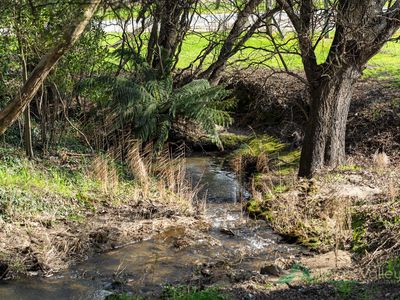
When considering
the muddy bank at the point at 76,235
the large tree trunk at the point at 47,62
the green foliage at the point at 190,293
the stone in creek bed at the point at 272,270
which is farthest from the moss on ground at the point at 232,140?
the green foliage at the point at 190,293

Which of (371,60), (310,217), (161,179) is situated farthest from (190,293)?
(371,60)

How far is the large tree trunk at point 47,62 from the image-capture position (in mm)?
7495

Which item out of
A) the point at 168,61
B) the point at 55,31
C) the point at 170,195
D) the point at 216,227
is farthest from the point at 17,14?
the point at 168,61

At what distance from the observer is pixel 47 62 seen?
26.0ft

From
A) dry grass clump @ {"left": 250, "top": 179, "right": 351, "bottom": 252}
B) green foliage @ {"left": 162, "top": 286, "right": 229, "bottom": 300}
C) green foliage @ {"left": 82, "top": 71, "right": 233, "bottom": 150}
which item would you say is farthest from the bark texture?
green foliage @ {"left": 162, "top": 286, "right": 229, "bottom": 300}

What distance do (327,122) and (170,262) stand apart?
164 inches

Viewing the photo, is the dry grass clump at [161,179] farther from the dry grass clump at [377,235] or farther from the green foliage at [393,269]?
the green foliage at [393,269]

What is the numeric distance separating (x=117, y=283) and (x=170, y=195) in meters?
3.26

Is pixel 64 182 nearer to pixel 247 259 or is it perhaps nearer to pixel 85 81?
pixel 85 81

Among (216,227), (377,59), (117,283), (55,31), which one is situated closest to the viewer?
(117,283)

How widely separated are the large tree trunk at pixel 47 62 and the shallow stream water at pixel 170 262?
2.31 meters

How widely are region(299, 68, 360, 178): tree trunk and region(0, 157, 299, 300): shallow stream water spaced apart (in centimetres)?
150

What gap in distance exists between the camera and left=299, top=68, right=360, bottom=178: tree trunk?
1044 cm

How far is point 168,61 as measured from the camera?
1421 cm
